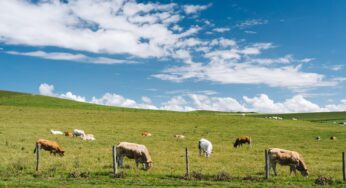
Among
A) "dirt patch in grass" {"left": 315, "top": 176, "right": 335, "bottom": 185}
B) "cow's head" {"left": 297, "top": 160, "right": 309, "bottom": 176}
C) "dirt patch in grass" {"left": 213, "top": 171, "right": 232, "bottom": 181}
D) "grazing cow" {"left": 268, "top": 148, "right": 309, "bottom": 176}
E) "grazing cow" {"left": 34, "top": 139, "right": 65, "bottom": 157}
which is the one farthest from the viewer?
"grazing cow" {"left": 34, "top": 139, "right": 65, "bottom": 157}

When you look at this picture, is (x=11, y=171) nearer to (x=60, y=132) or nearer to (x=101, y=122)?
(x=60, y=132)

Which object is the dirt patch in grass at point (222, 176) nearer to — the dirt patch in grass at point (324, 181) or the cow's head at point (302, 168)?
the dirt patch in grass at point (324, 181)

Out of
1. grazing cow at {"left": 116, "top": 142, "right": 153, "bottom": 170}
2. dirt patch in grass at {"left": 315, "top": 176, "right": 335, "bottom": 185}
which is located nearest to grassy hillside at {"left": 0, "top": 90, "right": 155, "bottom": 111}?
grazing cow at {"left": 116, "top": 142, "right": 153, "bottom": 170}

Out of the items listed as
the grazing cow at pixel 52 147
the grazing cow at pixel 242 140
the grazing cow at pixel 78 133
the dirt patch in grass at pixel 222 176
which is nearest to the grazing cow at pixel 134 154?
the dirt patch in grass at pixel 222 176

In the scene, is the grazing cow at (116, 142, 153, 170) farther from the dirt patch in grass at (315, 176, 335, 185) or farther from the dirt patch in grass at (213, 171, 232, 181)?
the dirt patch in grass at (315, 176, 335, 185)

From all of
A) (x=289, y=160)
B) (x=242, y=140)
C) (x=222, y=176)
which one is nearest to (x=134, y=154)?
(x=222, y=176)

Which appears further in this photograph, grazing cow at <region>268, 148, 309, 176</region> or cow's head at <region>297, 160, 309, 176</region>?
grazing cow at <region>268, 148, 309, 176</region>

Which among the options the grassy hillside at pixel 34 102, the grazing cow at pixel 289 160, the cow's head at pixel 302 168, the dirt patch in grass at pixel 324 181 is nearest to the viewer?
the dirt patch in grass at pixel 324 181

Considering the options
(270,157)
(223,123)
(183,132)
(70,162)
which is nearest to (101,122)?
(183,132)

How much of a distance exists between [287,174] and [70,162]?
13.6 m

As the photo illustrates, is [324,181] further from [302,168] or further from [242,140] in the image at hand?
[242,140]

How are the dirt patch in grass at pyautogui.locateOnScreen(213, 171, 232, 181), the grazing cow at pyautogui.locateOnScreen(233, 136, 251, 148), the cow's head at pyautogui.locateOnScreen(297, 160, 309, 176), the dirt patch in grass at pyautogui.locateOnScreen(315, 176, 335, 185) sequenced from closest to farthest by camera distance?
the dirt patch in grass at pyautogui.locateOnScreen(315, 176, 335, 185)
the dirt patch in grass at pyautogui.locateOnScreen(213, 171, 232, 181)
the cow's head at pyautogui.locateOnScreen(297, 160, 309, 176)
the grazing cow at pyautogui.locateOnScreen(233, 136, 251, 148)

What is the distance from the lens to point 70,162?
2572cm

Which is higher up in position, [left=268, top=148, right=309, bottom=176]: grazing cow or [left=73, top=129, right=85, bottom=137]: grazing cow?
[left=73, top=129, right=85, bottom=137]: grazing cow
